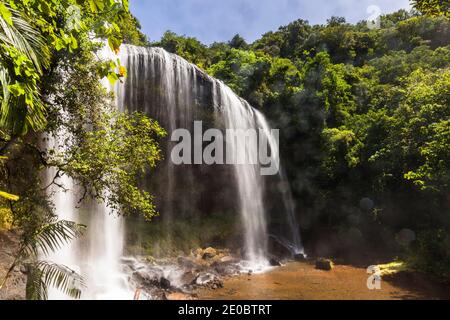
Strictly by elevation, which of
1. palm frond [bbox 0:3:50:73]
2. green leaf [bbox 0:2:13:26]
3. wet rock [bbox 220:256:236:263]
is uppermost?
palm frond [bbox 0:3:50:73]

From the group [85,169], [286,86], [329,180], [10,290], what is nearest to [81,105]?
[85,169]

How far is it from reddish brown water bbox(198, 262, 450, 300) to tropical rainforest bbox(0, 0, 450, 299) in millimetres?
1590

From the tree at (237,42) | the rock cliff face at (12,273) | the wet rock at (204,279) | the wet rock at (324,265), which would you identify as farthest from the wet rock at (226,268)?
the tree at (237,42)

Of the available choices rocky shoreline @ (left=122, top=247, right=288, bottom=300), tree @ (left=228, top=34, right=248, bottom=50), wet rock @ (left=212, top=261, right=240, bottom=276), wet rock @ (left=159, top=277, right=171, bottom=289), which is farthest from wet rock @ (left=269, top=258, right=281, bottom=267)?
tree @ (left=228, top=34, right=248, bottom=50)

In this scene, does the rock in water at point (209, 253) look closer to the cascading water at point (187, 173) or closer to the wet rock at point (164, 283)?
the cascading water at point (187, 173)

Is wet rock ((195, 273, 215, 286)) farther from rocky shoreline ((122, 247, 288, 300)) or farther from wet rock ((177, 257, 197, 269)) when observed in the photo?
wet rock ((177, 257, 197, 269))

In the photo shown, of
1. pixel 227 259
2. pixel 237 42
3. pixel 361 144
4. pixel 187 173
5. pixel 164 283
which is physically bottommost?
pixel 164 283

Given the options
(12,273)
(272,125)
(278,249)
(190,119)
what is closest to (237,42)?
(272,125)

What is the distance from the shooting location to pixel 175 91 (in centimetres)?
1694

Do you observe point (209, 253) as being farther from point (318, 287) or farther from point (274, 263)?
point (318, 287)

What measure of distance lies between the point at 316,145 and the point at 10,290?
1782 cm

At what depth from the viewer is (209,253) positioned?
51.9 ft

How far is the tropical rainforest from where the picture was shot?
4.27 meters

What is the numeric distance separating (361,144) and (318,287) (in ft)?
34.8
